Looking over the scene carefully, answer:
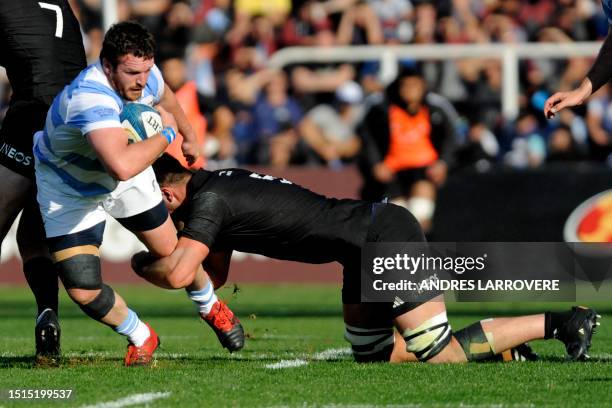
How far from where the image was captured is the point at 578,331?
7.43 metres

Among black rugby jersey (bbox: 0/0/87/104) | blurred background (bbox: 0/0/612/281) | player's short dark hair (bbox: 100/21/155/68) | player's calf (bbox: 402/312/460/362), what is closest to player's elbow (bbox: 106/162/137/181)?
player's short dark hair (bbox: 100/21/155/68)

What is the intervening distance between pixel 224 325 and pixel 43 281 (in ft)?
4.00

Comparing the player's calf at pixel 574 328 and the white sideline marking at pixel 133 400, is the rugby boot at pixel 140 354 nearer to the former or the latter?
the white sideline marking at pixel 133 400

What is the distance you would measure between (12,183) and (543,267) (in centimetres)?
786

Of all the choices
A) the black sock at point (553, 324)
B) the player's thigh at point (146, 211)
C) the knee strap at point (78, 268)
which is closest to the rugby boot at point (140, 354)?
the knee strap at point (78, 268)

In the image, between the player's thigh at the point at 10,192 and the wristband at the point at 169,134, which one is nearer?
the wristband at the point at 169,134

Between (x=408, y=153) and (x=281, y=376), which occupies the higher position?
(x=281, y=376)

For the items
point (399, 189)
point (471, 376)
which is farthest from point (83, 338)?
point (399, 189)

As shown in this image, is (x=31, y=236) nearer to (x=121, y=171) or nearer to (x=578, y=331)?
(x=121, y=171)

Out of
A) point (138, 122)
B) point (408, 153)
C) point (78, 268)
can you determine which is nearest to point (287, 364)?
point (78, 268)

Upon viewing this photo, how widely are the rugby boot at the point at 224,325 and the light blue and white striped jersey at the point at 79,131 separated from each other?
944 mm

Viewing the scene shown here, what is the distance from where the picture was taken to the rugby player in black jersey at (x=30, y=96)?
26.1 ft

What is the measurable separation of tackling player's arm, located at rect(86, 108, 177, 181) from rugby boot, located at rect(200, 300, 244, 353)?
3.79ft

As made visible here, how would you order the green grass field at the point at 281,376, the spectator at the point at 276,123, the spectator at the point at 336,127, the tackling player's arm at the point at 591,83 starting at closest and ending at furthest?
the green grass field at the point at 281,376 → the tackling player's arm at the point at 591,83 → the spectator at the point at 276,123 → the spectator at the point at 336,127
